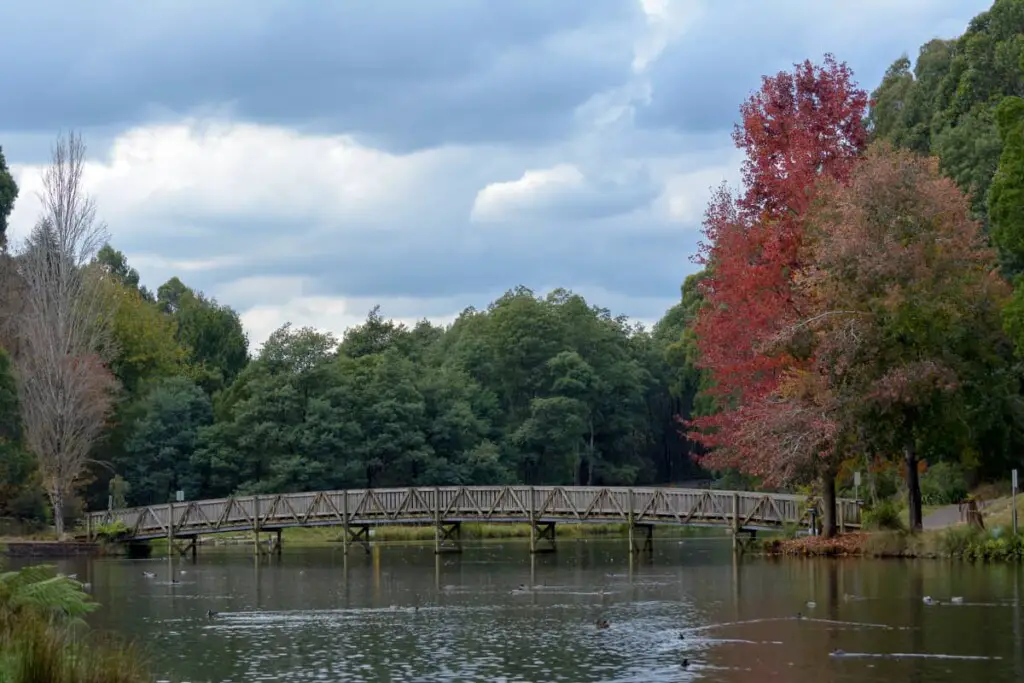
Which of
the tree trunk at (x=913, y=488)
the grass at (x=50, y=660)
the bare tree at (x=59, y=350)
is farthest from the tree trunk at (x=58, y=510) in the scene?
the grass at (x=50, y=660)

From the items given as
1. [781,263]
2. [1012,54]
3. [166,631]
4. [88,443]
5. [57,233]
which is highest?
[1012,54]

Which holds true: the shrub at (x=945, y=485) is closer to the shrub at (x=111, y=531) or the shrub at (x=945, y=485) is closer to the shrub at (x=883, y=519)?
the shrub at (x=883, y=519)

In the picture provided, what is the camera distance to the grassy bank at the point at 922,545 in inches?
1400

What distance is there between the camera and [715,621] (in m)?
27.0

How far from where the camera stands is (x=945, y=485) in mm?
50625

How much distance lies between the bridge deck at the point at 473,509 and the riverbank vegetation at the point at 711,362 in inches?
64.5

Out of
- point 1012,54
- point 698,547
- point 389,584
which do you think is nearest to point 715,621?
point 389,584

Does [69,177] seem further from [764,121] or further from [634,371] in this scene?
[634,371]

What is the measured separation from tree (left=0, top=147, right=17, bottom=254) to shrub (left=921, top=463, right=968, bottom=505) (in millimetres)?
46475

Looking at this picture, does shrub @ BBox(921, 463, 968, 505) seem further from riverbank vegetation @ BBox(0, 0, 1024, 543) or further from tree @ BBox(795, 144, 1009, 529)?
tree @ BBox(795, 144, 1009, 529)

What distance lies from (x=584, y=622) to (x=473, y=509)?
25.4 m

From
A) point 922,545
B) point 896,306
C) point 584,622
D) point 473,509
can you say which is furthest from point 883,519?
point 473,509

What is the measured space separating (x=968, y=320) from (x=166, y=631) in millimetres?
22311

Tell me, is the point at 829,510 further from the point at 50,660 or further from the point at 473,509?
the point at 50,660
